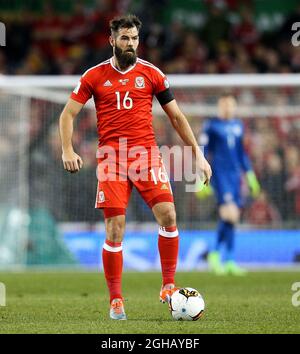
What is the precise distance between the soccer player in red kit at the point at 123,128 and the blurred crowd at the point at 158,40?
461 inches

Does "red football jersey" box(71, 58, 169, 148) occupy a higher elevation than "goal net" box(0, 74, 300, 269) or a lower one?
lower

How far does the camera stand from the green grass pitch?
7441 mm

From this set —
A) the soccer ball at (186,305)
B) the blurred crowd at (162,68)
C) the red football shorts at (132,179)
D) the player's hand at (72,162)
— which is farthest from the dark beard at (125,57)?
the blurred crowd at (162,68)

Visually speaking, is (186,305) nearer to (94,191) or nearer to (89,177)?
(94,191)

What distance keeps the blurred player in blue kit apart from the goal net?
4.32 feet

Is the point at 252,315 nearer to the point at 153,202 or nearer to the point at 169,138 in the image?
the point at 153,202

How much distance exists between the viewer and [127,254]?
53.7 feet

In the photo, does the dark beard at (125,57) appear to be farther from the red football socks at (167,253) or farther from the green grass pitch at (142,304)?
the green grass pitch at (142,304)

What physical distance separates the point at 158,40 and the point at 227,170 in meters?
6.99

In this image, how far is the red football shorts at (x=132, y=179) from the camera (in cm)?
835

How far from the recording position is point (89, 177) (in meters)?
16.9

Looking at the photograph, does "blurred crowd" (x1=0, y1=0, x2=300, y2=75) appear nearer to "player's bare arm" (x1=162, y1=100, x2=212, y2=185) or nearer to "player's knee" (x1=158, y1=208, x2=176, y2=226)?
"player's bare arm" (x1=162, y1=100, x2=212, y2=185)

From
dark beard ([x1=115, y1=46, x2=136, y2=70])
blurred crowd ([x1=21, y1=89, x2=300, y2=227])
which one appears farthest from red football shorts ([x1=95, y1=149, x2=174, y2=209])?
blurred crowd ([x1=21, y1=89, x2=300, y2=227])

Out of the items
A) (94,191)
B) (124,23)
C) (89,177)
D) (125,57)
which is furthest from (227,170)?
(124,23)
